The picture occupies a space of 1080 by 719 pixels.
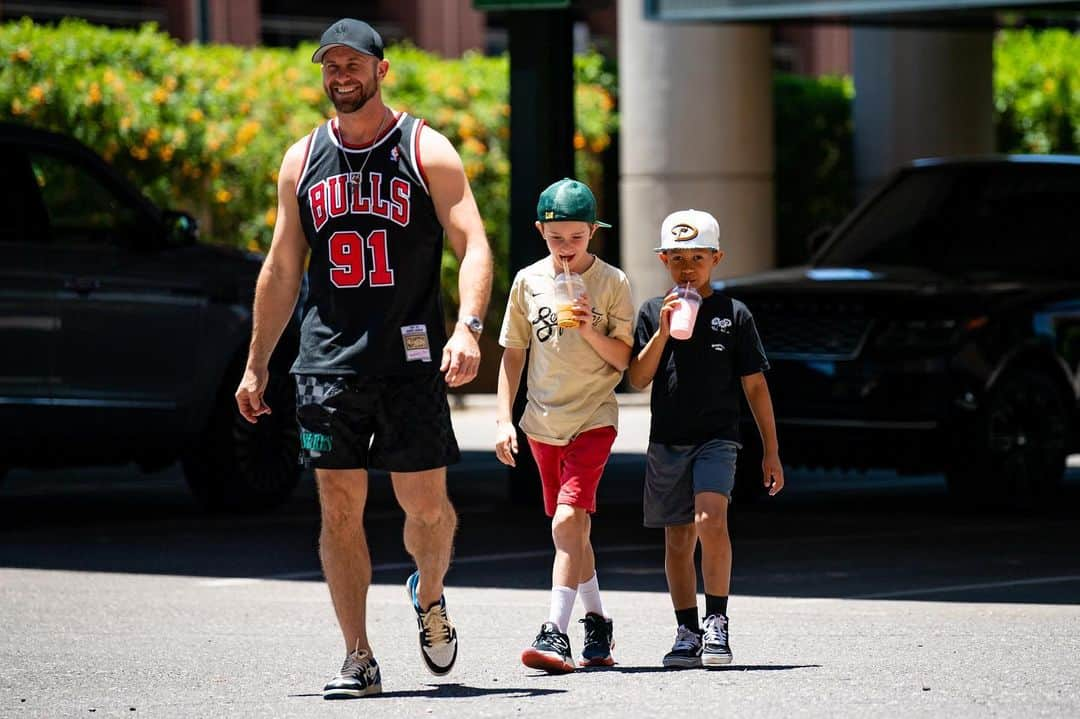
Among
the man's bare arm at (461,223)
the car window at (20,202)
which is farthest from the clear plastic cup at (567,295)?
the car window at (20,202)

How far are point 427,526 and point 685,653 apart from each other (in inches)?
37.5

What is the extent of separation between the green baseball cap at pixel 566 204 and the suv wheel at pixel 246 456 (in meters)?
5.32

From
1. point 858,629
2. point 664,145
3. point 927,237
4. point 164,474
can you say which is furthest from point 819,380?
point 664,145

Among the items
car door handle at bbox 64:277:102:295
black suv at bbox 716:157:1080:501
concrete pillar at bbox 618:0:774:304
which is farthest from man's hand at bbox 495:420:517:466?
concrete pillar at bbox 618:0:774:304

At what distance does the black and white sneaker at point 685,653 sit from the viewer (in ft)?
25.0

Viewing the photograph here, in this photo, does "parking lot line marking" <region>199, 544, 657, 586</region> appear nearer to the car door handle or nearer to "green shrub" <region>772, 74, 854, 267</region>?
the car door handle

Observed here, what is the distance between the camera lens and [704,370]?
765 centimetres

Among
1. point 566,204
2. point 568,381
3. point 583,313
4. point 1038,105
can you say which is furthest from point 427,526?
point 1038,105

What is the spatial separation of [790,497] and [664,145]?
773 centimetres

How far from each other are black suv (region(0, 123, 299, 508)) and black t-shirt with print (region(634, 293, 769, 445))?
508 cm

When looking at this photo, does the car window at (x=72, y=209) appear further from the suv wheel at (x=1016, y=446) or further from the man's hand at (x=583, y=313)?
the man's hand at (x=583, y=313)

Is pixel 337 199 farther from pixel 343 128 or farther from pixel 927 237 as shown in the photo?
pixel 927 237

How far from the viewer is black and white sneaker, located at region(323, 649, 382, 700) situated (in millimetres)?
7176

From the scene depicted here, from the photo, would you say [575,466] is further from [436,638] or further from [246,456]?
[246,456]
